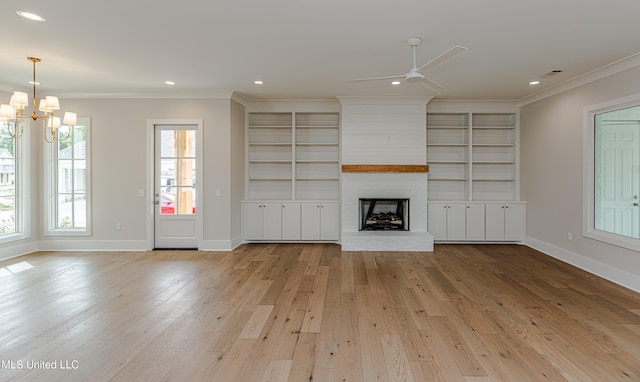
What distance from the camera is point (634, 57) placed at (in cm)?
404

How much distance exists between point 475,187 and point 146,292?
591 cm

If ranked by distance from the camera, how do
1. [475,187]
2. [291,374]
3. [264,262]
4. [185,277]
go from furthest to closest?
[475,187], [264,262], [185,277], [291,374]

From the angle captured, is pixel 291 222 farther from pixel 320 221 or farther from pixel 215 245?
pixel 215 245

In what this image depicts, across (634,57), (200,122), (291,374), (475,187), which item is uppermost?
(634,57)

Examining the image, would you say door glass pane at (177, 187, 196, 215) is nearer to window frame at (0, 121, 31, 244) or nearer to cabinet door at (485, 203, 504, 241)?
window frame at (0, 121, 31, 244)

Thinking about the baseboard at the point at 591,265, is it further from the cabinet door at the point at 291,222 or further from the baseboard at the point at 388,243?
the cabinet door at the point at 291,222

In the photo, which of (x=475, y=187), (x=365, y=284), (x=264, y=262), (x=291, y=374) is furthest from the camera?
(x=475, y=187)

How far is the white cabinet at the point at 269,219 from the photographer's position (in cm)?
675

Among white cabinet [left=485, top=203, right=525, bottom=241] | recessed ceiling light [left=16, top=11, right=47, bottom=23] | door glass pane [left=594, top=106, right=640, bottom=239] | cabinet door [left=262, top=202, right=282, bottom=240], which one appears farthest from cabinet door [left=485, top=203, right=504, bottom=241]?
recessed ceiling light [left=16, top=11, right=47, bottom=23]

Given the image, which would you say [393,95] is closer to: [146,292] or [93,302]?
[146,292]

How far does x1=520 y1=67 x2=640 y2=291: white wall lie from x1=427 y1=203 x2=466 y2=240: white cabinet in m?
1.14

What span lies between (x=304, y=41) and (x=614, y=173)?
426 centimetres

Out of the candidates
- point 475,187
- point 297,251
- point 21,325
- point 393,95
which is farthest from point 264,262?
point 475,187

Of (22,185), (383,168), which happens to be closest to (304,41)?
(383,168)
